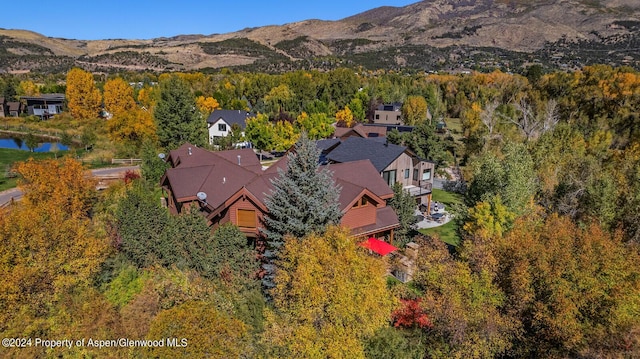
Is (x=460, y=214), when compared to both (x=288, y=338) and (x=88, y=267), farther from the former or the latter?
(x=88, y=267)

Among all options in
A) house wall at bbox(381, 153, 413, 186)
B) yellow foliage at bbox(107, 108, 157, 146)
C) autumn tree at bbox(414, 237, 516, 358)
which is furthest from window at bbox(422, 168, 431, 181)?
yellow foliage at bbox(107, 108, 157, 146)

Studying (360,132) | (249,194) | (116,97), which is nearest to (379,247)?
(249,194)

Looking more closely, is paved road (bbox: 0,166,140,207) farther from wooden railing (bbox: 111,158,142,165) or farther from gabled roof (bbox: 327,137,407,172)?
gabled roof (bbox: 327,137,407,172)

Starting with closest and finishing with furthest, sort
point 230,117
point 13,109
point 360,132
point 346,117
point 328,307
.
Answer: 1. point 328,307
2. point 360,132
3. point 230,117
4. point 346,117
5. point 13,109

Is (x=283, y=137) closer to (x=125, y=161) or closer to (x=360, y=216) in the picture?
(x=125, y=161)

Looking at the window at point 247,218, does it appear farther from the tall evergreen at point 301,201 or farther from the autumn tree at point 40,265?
the autumn tree at point 40,265

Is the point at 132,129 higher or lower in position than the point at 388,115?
higher
